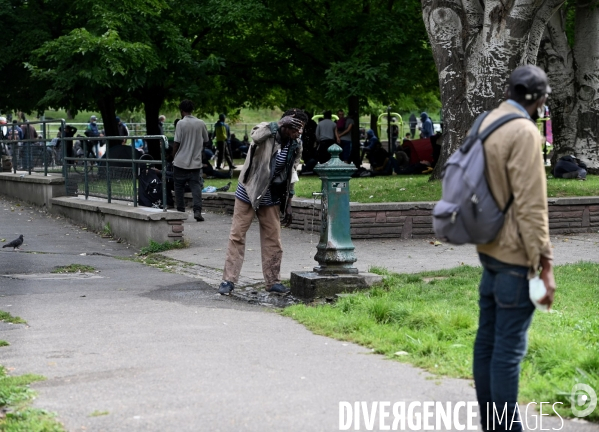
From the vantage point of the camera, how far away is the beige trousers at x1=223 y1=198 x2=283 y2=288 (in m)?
9.79

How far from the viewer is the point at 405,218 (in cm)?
1367

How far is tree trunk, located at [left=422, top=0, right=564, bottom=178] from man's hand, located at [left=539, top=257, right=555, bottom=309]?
11.1 meters

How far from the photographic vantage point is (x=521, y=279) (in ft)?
15.0

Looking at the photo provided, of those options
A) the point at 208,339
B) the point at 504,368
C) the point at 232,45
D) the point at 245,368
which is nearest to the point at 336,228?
the point at 208,339

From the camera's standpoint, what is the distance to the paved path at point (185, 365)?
5426 mm

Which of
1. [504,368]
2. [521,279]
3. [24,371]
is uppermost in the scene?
[521,279]

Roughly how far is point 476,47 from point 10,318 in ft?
31.3

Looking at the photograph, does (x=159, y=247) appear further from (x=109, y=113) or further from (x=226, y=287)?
(x=109, y=113)

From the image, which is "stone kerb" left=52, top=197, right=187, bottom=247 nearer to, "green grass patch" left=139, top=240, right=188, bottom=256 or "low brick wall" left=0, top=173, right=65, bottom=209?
"green grass patch" left=139, top=240, right=188, bottom=256

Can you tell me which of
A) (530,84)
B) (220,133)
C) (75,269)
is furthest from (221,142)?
(530,84)

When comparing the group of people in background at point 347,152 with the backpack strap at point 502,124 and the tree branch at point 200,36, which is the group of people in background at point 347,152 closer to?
the tree branch at point 200,36

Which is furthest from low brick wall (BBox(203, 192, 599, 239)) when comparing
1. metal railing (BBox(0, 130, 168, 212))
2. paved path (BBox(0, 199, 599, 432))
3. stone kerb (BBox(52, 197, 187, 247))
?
paved path (BBox(0, 199, 599, 432))

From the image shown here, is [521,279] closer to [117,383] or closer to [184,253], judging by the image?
[117,383]

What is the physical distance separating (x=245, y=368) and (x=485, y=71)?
10138mm
